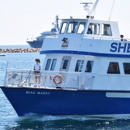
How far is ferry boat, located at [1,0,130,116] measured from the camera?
957 inches

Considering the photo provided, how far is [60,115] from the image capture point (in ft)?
80.9

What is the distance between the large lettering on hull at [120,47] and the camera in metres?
24.9

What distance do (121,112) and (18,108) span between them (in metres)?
4.13

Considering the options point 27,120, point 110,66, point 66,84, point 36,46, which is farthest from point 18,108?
point 36,46

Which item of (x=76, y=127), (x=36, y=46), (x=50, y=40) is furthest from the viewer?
(x=36, y=46)

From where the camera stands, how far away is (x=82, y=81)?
80.8ft

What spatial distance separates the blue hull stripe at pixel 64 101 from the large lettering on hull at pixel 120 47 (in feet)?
5.55

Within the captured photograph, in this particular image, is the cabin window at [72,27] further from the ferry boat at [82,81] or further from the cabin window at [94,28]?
the cabin window at [94,28]

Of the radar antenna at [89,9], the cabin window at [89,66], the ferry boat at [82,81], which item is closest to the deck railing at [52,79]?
the ferry boat at [82,81]

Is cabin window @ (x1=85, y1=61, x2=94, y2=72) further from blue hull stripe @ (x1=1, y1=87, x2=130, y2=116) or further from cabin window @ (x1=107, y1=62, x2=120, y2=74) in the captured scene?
blue hull stripe @ (x1=1, y1=87, x2=130, y2=116)

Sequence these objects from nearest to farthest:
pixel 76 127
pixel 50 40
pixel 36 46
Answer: pixel 76 127
pixel 50 40
pixel 36 46

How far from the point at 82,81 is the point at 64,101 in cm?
108

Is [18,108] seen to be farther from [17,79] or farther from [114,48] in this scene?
[114,48]

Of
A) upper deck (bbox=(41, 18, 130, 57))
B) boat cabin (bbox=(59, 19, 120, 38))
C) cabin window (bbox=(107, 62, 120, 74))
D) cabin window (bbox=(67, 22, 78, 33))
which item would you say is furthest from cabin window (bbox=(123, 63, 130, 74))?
cabin window (bbox=(67, 22, 78, 33))
